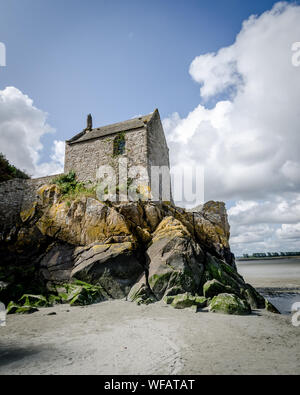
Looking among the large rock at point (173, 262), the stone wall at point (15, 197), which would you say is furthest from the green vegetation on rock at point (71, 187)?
the large rock at point (173, 262)

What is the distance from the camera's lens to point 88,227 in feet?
43.1

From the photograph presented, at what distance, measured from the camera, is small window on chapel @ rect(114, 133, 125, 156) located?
59.2 feet

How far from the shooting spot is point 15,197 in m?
16.6

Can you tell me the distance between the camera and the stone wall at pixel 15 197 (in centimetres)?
1606

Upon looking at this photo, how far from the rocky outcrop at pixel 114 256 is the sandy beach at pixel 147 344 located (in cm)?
171

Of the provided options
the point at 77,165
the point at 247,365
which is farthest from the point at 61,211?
the point at 247,365

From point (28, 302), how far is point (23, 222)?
754 cm

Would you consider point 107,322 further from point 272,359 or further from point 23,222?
point 23,222

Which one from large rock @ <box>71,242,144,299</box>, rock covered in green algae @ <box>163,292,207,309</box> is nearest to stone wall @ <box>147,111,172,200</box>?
large rock @ <box>71,242,144,299</box>

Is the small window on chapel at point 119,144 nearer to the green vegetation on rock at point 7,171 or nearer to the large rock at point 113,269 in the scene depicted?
the large rock at point 113,269

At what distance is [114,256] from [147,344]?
21.6ft

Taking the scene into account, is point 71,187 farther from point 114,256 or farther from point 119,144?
point 114,256

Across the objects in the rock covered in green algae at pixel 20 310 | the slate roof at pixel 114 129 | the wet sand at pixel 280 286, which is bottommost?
the wet sand at pixel 280 286

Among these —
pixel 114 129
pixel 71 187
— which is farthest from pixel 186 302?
pixel 114 129
